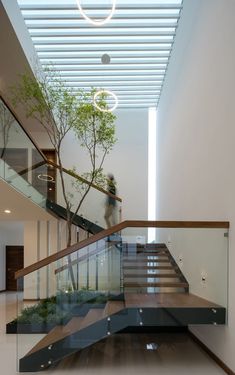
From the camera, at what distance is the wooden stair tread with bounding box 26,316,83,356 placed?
4.01 m

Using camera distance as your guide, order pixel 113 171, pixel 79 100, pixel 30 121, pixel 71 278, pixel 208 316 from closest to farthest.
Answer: pixel 208 316
pixel 71 278
pixel 79 100
pixel 30 121
pixel 113 171

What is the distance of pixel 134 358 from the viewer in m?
4.48

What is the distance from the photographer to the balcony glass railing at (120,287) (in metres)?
3.95

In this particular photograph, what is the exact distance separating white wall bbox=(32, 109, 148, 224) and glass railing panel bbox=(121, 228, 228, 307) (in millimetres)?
5398

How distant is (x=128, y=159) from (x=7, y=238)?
6449mm

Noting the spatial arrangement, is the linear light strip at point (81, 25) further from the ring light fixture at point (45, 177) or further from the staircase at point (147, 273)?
the staircase at point (147, 273)

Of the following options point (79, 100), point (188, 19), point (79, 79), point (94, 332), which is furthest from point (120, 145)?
point (94, 332)

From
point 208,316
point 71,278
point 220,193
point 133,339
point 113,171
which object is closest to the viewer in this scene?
point 208,316

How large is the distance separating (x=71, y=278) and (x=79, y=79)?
6071 mm

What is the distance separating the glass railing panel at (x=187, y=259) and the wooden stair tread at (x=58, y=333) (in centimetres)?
79

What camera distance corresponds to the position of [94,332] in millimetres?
3963

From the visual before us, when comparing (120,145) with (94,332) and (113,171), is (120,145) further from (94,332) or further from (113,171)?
(94,332)

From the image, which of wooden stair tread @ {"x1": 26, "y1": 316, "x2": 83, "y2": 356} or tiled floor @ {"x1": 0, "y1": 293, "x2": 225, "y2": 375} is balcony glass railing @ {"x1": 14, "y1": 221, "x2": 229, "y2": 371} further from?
tiled floor @ {"x1": 0, "y1": 293, "x2": 225, "y2": 375}

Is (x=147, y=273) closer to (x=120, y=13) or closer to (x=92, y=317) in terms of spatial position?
(x=92, y=317)
